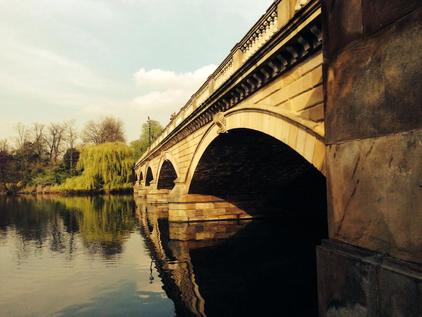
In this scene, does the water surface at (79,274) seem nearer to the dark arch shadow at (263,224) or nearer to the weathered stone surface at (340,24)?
the dark arch shadow at (263,224)

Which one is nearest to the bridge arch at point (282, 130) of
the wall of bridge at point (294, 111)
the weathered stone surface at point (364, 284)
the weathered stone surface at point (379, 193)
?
the wall of bridge at point (294, 111)

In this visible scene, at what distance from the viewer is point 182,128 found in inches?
678

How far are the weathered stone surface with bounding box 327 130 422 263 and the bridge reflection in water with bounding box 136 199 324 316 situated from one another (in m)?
4.12

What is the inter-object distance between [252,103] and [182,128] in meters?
8.39

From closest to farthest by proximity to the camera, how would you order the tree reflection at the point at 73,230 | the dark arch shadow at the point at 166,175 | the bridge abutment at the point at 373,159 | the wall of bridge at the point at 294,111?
the bridge abutment at the point at 373,159
the wall of bridge at the point at 294,111
the tree reflection at the point at 73,230
the dark arch shadow at the point at 166,175

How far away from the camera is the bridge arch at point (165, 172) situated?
2463cm

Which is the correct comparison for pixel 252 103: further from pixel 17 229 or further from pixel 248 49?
pixel 17 229

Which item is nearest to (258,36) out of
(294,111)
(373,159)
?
(294,111)

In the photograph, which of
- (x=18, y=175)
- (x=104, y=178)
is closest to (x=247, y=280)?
(x=104, y=178)

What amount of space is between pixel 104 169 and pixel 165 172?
2024 cm

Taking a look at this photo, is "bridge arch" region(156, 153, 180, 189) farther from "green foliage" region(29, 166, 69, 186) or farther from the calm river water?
"green foliage" region(29, 166, 69, 186)

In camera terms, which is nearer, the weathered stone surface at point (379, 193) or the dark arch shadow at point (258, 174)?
the weathered stone surface at point (379, 193)

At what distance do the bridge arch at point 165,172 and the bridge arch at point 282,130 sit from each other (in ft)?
38.0

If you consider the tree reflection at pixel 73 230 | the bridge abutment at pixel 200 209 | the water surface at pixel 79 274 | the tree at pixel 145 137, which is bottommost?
the water surface at pixel 79 274
